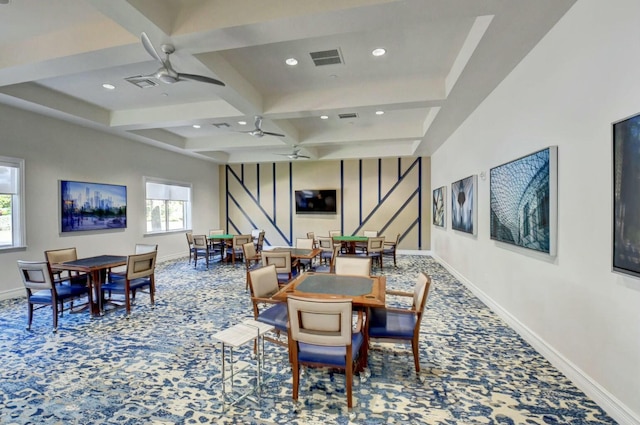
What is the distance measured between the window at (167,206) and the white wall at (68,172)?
0.29 metres

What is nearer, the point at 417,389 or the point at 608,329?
the point at 608,329

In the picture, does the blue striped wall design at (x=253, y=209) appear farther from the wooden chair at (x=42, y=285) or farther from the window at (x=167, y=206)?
the wooden chair at (x=42, y=285)

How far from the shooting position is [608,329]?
216cm

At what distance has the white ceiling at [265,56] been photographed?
2.76 meters

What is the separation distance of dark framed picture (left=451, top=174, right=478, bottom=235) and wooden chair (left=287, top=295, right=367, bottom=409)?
12.6ft

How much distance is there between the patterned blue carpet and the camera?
7.15 ft

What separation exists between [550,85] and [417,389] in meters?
3.26

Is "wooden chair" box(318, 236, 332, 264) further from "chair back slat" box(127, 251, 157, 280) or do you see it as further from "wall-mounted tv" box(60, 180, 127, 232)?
"wall-mounted tv" box(60, 180, 127, 232)

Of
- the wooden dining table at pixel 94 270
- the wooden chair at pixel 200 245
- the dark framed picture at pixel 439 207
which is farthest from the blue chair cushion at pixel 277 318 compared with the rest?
the dark framed picture at pixel 439 207

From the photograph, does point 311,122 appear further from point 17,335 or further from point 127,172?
point 17,335

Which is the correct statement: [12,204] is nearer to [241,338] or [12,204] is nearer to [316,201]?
[241,338]

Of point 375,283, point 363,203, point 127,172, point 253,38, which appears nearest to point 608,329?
point 375,283

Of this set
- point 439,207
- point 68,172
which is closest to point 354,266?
point 439,207

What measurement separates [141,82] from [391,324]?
18.1ft
